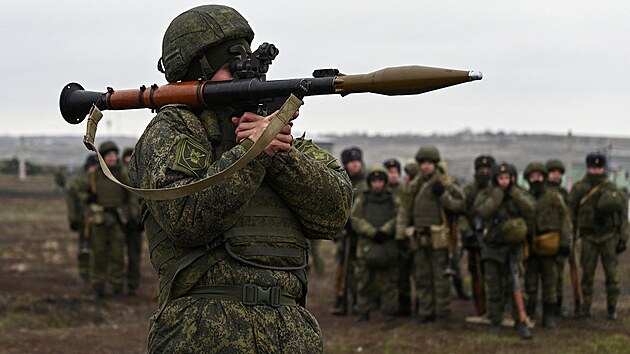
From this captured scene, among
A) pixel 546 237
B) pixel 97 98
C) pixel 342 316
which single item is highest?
pixel 97 98

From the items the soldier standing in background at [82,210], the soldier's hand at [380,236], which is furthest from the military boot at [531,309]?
the soldier standing in background at [82,210]

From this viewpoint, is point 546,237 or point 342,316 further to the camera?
point 342,316

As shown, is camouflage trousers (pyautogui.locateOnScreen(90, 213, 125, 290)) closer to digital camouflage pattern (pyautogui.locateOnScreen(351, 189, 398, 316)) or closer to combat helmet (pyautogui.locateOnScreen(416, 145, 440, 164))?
digital camouflage pattern (pyautogui.locateOnScreen(351, 189, 398, 316))

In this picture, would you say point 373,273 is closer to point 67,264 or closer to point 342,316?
point 342,316

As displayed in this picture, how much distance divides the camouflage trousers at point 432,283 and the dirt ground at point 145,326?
239mm

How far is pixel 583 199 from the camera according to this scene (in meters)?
13.0

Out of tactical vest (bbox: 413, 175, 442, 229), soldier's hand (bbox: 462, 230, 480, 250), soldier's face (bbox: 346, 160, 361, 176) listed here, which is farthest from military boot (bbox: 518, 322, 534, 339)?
soldier's face (bbox: 346, 160, 361, 176)

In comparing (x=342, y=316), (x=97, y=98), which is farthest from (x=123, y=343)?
(x=97, y=98)

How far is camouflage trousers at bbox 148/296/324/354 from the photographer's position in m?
3.93

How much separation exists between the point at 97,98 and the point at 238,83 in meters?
0.85

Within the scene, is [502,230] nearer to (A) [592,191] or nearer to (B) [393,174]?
(A) [592,191]

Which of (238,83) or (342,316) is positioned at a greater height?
(238,83)

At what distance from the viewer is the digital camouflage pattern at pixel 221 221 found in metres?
3.80

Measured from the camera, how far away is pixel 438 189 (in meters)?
12.2
